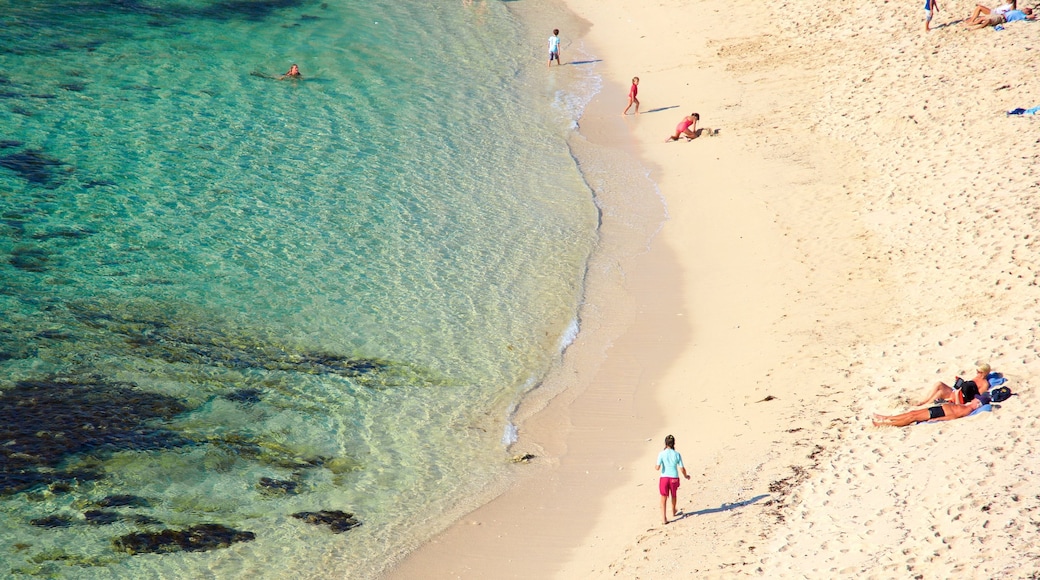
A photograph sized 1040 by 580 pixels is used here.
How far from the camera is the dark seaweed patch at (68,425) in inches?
456

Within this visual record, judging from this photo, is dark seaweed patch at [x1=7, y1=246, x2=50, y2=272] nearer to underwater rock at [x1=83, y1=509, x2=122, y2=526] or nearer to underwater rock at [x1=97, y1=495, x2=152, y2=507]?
underwater rock at [x1=97, y1=495, x2=152, y2=507]

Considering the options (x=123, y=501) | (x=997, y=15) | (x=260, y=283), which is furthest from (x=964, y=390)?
(x=997, y=15)

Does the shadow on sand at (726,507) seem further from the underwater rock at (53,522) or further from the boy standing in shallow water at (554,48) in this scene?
the boy standing in shallow water at (554,48)

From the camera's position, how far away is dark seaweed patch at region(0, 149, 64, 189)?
1903 centimetres

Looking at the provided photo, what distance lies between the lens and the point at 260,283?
1672 cm

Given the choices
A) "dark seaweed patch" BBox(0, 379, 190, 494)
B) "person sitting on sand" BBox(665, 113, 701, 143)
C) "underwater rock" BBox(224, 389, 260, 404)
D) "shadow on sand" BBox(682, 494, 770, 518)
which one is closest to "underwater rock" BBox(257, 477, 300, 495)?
"dark seaweed patch" BBox(0, 379, 190, 494)

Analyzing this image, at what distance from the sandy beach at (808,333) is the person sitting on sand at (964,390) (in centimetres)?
37

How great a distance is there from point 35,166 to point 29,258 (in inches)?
160

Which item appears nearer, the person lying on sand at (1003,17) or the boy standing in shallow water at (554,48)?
the person lying on sand at (1003,17)

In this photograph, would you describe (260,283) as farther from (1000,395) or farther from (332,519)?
(1000,395)

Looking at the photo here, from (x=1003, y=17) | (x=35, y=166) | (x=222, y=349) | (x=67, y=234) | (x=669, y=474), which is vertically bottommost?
(x=222, y=349)

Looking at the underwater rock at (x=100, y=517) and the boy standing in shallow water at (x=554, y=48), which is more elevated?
the boy standing in shallow water at (x=554, y=48)

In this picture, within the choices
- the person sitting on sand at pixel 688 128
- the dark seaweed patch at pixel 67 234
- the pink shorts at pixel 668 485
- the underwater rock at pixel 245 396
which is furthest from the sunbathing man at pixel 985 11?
the dark seaweed patch at pixel 67 234

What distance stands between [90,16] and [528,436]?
22884 millimetres
